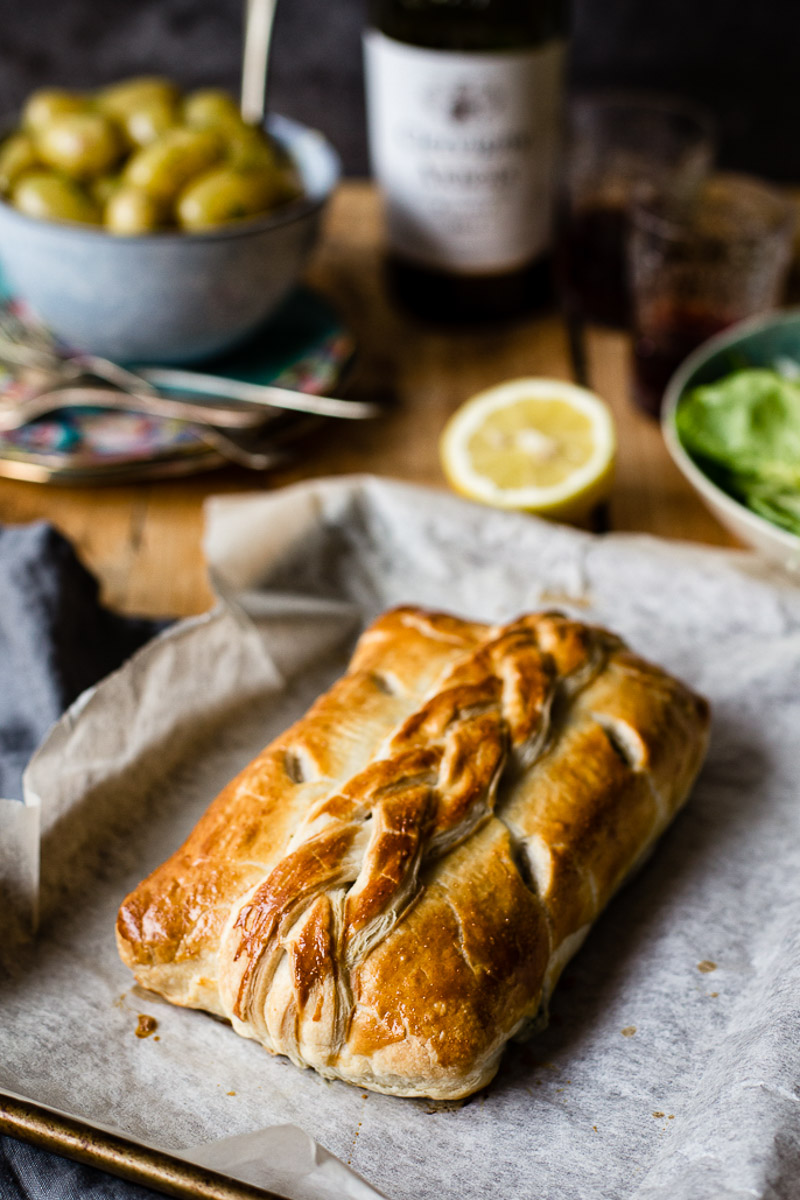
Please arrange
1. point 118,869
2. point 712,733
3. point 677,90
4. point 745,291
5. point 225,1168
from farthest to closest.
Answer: point 677,90
point 745,291
point 712,733
point 118,869
point 225,1168

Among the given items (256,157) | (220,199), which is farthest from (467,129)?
(220,199)

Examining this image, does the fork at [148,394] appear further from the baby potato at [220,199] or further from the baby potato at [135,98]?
the baby potato at [135,98]

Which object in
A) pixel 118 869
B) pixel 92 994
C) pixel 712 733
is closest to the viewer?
pixel 92 994

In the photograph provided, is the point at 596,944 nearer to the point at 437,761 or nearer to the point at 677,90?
the point at 437,761

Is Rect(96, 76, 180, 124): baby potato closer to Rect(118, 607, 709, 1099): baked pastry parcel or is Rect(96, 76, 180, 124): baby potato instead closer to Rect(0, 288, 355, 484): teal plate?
Rect(0, 288, 355, 484): teal plate

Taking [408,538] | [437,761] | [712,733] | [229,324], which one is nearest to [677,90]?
[229,324]

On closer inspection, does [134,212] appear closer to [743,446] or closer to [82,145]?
[82,145]

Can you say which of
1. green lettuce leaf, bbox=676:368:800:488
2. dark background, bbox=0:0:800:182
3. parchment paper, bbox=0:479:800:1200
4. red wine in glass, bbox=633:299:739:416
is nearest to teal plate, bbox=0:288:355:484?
parchment paper, bbox=0:479:800:1200
